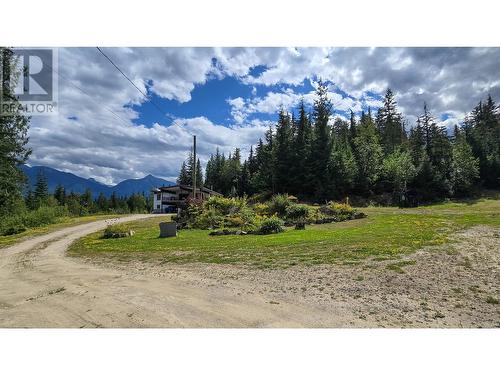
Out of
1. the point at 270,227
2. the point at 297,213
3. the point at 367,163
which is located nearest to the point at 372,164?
the point at 367,163

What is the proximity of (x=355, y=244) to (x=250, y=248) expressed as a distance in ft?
14.3

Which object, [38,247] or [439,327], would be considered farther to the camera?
[38,247]

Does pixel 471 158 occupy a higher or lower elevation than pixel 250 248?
higher

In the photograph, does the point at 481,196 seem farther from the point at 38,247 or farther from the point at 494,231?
the point at 38,247

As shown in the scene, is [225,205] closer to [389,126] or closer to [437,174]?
[437,174]

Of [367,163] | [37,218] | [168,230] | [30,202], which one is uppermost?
[367,163]

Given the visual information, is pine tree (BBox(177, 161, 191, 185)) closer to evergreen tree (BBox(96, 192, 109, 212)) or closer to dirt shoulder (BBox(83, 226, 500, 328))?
evergreen tree (BBox(96, 192, 109, 212))

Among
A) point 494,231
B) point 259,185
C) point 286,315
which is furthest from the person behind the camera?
point 259,185

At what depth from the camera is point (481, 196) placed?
155 feet

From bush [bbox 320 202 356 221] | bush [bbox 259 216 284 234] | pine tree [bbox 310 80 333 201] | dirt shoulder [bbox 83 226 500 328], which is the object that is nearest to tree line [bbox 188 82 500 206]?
pine tree [bbox 310 80 333 201]

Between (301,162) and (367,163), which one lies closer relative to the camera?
(367,163)

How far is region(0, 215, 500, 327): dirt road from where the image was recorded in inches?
233

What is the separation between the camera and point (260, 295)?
721 cm

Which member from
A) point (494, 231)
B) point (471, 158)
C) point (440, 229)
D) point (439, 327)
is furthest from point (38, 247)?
point (471, 158)
